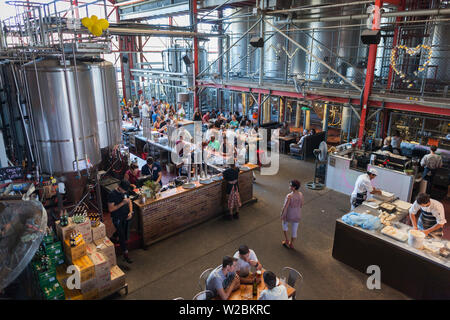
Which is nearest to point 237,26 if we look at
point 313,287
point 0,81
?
point 0,81

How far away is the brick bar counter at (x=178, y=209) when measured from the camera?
7.14 metres

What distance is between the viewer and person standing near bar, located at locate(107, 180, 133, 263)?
627cm

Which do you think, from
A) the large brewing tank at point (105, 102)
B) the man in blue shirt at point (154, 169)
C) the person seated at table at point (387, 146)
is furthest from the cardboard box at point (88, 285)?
the person seated at table at point (387, 146)

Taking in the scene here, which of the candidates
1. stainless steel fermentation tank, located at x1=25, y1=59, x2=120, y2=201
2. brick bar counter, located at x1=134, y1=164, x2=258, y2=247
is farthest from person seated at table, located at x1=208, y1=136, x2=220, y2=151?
stainless steel fermentation tank, located at x1=25, y1=59, x2=120, y2=201

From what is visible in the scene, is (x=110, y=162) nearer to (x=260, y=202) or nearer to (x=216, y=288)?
(x=260, y=202)

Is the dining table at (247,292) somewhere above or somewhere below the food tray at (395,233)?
below

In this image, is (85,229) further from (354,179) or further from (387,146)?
(387,146)

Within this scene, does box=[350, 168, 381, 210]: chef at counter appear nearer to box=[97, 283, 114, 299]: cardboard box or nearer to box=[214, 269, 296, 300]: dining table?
box=[214, 269, 296, 300]: dining table

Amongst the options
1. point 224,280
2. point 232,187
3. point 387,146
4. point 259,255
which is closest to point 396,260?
point 259,255

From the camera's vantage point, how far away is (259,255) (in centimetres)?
702

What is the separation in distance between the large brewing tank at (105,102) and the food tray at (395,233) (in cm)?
670

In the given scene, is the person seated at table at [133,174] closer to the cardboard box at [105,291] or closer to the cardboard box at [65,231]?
the cardboard box at [65,231]

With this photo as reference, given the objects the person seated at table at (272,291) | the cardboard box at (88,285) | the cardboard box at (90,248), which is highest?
the person seated at table at (272,291)

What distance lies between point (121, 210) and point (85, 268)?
4.60 ft
